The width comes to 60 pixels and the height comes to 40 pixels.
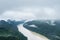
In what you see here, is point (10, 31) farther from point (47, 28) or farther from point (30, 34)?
point (47, 28)

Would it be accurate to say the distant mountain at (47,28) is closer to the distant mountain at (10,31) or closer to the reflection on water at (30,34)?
the reflection on water at (30,34)

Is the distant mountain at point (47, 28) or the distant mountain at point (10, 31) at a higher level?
the distant mountain at point (47, 28)

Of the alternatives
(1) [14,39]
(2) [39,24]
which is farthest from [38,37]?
(1) [14,39]

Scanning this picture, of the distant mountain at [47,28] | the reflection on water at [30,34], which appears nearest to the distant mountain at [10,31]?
the reflection on water at [30,34]

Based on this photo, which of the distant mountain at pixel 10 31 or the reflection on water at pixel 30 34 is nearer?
the distant mountain at pixel 10 31

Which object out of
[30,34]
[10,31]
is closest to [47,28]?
[30,34]

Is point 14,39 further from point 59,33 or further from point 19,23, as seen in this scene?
point 59,33

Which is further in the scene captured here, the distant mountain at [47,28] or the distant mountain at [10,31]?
the distant mountain at [47,28]
